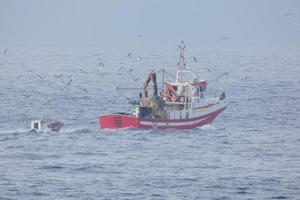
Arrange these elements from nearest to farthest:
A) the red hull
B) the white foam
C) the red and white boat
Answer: the red hull < the red and white boat < the white foam

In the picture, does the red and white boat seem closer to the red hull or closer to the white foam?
the red hull

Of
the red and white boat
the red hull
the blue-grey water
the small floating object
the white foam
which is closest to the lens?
the blue-grey water

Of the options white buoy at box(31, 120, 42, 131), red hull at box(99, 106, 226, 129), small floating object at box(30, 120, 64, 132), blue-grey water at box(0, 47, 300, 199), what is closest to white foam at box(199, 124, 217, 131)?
blue-grey water at box(0, 47, 300, 199)

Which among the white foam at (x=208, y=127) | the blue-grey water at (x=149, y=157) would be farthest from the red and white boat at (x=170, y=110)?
the blue-grey water at (x=149, y=157)

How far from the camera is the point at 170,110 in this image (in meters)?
132

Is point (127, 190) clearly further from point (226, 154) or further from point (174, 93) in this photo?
point (174, 93)

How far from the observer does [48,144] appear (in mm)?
119500

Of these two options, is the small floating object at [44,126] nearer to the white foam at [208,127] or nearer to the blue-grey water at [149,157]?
the blue-grey water at [149,157]

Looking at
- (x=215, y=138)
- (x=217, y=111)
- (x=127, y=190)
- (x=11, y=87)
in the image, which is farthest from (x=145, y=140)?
(x=11, y=87)

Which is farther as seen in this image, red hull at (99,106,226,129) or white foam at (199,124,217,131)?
white foam at (199,124,217,131)

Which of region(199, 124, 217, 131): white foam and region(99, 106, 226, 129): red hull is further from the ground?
region(99, 106, 226, 129): red hull

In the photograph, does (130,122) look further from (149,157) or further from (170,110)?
(149,157)

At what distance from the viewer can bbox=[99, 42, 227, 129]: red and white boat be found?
130 meters

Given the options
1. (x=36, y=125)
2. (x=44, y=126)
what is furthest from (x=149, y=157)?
(x=44, y=126)
